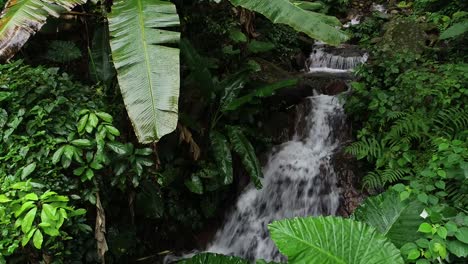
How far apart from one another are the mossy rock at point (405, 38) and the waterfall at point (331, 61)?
2.71ft

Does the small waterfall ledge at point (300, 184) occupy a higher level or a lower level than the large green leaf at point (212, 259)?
lower

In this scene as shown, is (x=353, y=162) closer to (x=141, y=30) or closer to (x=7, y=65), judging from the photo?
(x=141, y=30)

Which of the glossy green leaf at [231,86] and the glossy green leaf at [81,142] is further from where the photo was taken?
the glossy green leaf at [231,86]

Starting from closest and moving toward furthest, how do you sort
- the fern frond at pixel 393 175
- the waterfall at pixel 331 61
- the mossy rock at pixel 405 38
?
the fern frond at pixel 393 175 < the mossy rock at pixel 405 38 < the waterfall at pixel 331 61

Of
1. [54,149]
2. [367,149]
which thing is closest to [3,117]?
[54,149]

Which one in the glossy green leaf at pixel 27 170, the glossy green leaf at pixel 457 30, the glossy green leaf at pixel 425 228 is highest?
the glossy green leaf at pixel 457 30

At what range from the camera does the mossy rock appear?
215 inches

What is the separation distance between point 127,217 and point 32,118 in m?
1.44

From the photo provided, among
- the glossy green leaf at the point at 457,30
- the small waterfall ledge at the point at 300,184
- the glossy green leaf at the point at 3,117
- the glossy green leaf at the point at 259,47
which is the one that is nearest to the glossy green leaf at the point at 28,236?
the glossy green leaf at the point at 3,117

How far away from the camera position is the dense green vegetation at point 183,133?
7.05 ft

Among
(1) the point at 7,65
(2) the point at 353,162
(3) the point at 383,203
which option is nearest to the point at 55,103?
(1) the point at 7,65

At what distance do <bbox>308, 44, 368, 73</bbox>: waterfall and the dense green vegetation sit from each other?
1.01m

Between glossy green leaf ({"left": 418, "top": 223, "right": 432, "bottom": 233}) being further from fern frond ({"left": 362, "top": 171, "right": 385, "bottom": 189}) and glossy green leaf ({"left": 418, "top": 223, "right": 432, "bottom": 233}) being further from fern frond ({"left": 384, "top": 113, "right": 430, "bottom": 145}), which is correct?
fern frond ({"left": 384, "top": 113, "right": 430, "bottom": 145})

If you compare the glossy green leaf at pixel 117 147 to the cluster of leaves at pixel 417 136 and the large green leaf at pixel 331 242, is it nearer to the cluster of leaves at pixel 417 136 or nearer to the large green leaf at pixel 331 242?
the large green leaf at pixel 331 242
